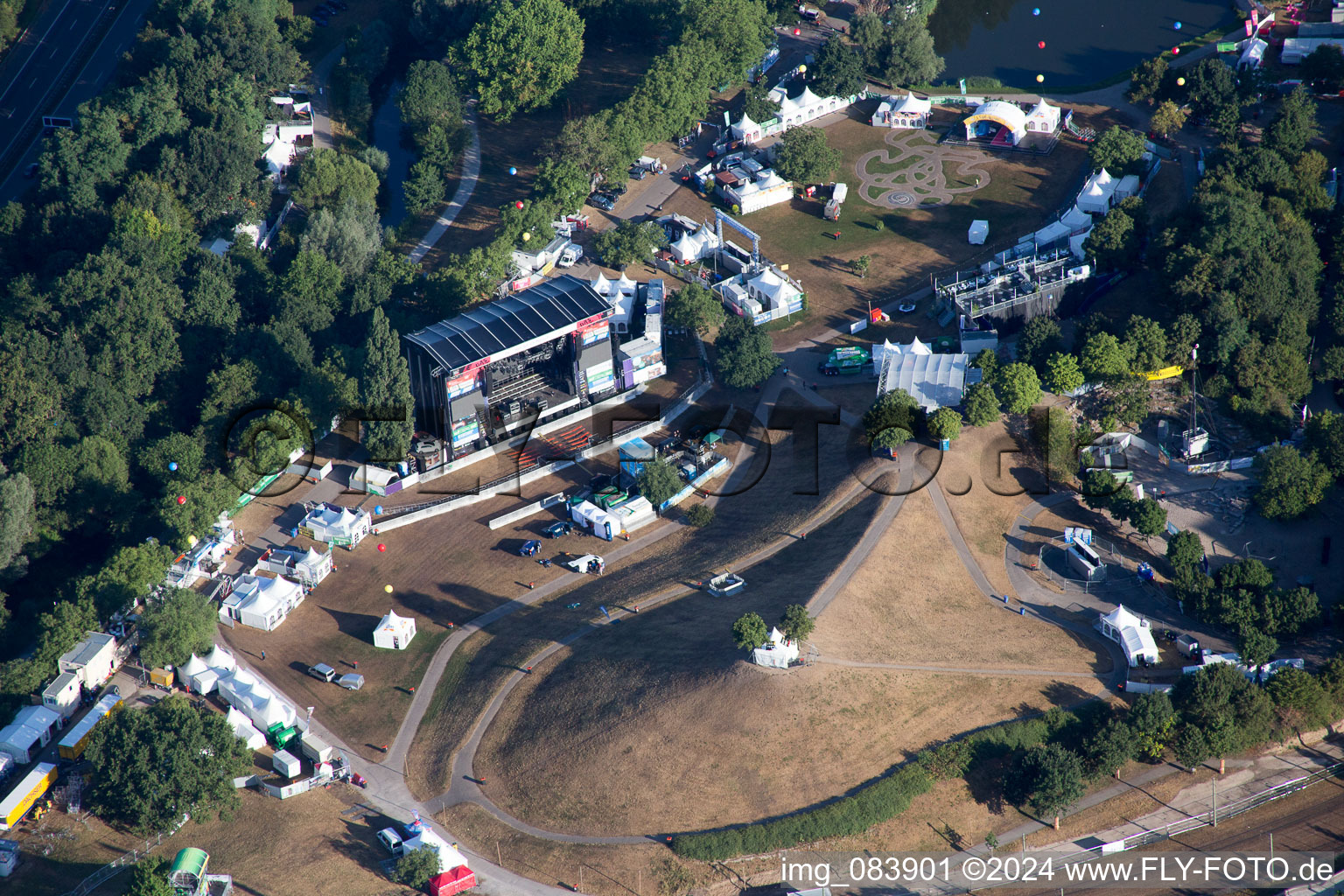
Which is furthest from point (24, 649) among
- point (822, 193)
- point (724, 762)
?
point (822, 193)

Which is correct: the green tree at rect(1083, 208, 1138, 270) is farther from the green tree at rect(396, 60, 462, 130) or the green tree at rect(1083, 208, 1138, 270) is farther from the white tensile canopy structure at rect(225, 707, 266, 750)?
the white tensile canopy structure at rect(225, 707, 266, 750)

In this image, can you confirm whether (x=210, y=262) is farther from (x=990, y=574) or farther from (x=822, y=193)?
(x=990, y=574)

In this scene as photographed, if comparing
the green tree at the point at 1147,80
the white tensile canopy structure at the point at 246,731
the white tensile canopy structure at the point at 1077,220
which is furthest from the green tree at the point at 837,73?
the white tensile canopy structure at the point at 246,731

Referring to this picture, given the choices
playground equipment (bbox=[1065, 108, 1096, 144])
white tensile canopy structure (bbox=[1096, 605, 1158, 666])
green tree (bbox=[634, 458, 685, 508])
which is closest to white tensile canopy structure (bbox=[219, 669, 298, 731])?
green tree (bbox=[634, 458, 685, 508])

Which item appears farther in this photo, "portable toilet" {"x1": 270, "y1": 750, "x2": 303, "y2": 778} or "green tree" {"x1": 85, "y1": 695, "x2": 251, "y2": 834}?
"portable toilet" {"x1": 270, "y1": 750, "x2": 303, "y2": 778}

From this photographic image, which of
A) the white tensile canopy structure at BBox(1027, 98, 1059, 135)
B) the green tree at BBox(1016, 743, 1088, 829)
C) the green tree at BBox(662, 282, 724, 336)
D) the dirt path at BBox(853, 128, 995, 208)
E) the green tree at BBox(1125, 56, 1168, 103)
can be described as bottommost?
the green tree at BBox(1016, 743, 1088, 829)

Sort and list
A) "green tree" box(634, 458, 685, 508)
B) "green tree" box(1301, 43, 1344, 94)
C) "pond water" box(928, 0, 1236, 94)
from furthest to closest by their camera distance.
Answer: "pond water" box(928, 0, 1236, 94), "green tree" box(1301, 43, 1344, 94), "green tree" box(634, 458, 685, 508)

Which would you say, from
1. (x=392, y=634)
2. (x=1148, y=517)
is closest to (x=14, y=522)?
(x=392, y=634)
